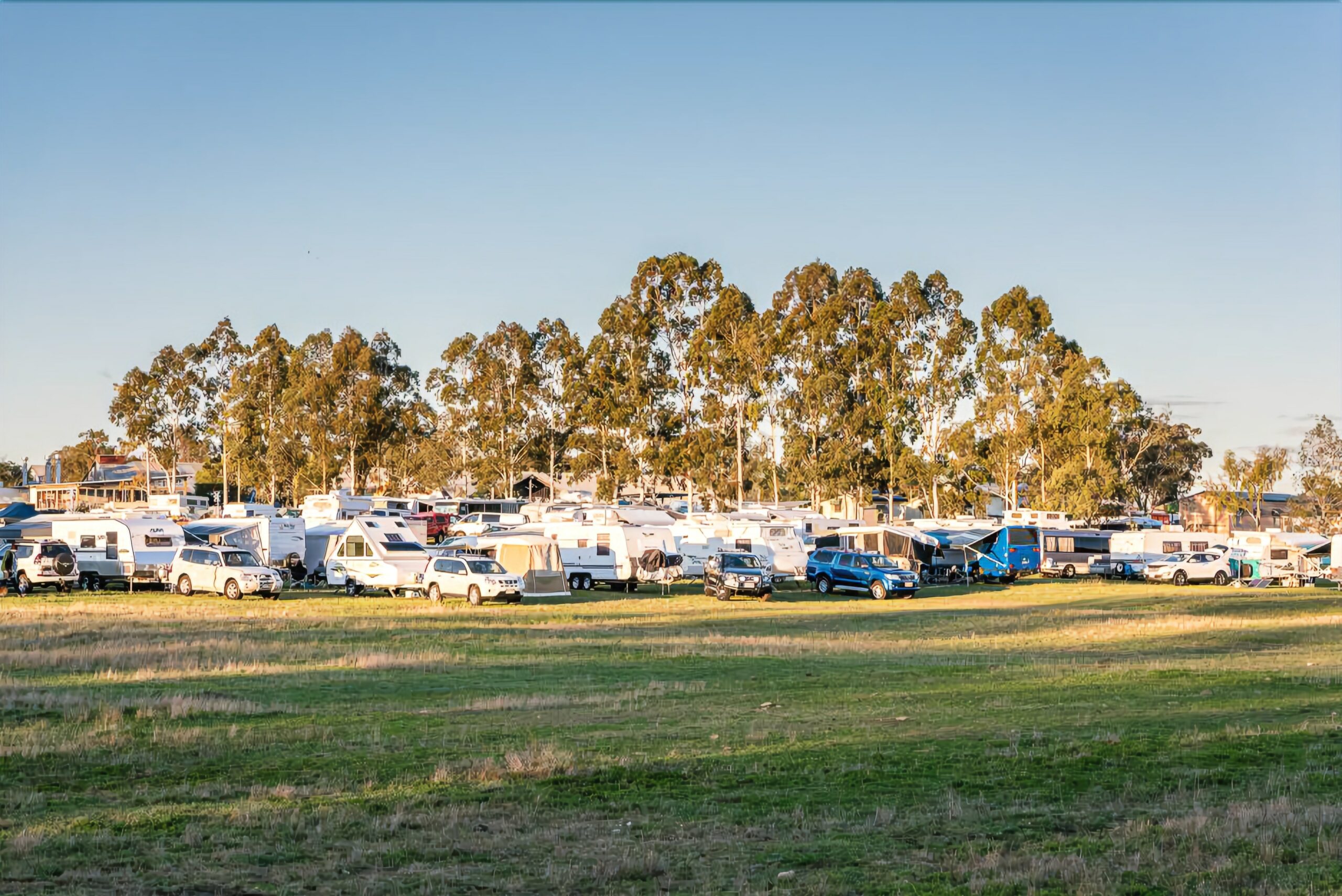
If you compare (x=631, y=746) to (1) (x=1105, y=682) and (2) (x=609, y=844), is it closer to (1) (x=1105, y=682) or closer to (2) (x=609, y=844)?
(2) (x=609, y=844)

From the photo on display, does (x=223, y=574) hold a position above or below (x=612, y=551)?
below

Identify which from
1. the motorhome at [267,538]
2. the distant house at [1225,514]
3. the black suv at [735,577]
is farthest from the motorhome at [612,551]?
the distant house at [1225,514]

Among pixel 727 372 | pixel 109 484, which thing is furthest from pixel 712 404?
pixel 109 484

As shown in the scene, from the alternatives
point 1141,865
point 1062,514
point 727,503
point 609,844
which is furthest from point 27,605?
point 727,503

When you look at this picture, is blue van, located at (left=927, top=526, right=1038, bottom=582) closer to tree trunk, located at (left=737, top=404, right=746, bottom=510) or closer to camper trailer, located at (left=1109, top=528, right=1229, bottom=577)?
camper trailer, located at (left=1109, top=528, right=1229, bottom=577)

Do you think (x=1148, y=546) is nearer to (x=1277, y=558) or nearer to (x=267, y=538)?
(x=1277, y=558)

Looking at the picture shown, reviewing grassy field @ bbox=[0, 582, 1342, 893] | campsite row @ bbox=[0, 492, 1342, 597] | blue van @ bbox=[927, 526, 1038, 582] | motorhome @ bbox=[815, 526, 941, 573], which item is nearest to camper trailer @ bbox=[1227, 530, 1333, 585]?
campsite row @ bbox=[0, 492, 1342, 597]

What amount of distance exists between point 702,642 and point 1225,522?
9054cm

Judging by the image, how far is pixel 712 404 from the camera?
3255 inches

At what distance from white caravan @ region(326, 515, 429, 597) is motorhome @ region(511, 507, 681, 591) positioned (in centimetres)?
576

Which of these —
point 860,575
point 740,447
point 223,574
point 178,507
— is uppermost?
point 740,447

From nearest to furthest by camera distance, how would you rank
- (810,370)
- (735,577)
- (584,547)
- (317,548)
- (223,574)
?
(223,574)
(735,577)
(584,547)
(317,548)
(810,370)

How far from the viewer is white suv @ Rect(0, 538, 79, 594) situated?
44.6 meters

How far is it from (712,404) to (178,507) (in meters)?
33.8
